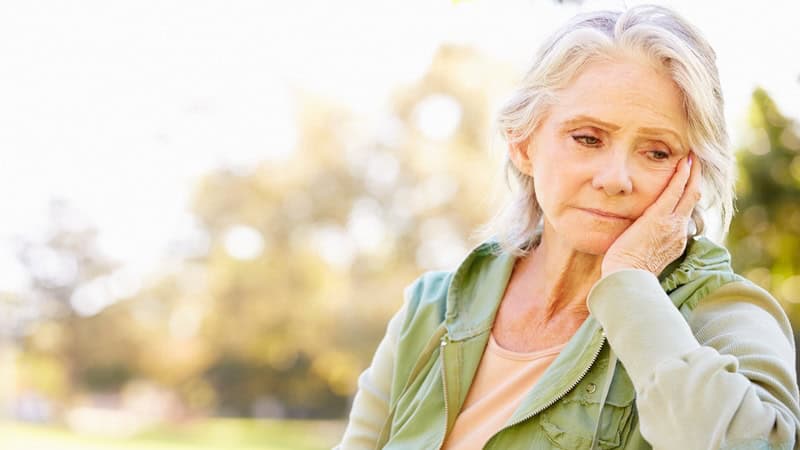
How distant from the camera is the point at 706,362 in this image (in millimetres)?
1677

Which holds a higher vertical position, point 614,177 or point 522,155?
point 522,155

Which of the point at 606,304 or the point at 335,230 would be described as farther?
the point at 335,230

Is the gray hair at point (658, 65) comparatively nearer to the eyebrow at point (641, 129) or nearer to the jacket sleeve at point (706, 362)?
the eyebrow at point (641, 129)

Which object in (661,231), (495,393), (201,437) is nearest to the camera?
(661,231)

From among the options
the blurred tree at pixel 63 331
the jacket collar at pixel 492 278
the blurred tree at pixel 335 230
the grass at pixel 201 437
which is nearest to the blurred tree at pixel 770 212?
the jacket collar at pixel 492 278

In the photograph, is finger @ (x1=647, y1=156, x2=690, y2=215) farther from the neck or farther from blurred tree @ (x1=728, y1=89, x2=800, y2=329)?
blurred tree @ (x1=728, y1=89, x2=800, y2=329)

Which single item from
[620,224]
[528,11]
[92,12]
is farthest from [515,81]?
[92,12]

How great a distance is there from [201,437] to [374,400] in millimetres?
24670

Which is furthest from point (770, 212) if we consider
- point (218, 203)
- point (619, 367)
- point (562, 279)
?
point (218, 203)

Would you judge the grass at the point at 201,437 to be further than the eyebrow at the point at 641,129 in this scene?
Yes

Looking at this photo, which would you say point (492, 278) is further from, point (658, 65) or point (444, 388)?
point (658, 65)

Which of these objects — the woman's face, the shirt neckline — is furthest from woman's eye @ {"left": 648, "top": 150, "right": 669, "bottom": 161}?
the shirt neckline

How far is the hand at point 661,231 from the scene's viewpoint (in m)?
1.97

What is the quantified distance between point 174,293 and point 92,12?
760cm
